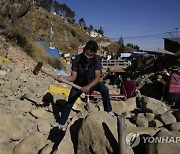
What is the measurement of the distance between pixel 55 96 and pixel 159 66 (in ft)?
59.8

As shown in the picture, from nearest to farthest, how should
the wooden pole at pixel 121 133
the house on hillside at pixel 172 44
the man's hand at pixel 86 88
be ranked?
the wooden pole at pixel 121 133 < the man's hand at pixel 86 88 < the house on hillside at pixel 172 44

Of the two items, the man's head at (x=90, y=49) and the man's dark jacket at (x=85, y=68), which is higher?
the man's head at (x=90, y=49)

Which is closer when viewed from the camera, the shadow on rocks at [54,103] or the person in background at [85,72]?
the person in background at [85,72]

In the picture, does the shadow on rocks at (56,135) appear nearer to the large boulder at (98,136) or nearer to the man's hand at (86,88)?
the large boulder at (98,136)

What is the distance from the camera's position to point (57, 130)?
5.71 meters

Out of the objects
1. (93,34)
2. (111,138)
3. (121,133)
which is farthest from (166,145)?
(93,34)

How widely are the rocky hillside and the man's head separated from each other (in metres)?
0.98

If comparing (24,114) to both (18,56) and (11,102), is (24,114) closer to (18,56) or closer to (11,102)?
(11,102)

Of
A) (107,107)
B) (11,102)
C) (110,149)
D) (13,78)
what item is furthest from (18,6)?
(110,149)

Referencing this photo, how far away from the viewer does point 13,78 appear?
8203 mm

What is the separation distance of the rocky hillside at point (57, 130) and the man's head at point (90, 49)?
978 millimetres

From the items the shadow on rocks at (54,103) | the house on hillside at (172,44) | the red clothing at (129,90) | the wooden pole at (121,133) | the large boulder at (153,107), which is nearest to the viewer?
the wooden pole at (121,133)

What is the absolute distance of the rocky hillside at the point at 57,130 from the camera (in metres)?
4.52

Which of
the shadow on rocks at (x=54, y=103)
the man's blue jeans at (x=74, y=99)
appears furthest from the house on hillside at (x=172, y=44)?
the man's blue jeans at (x=74, y=99)
